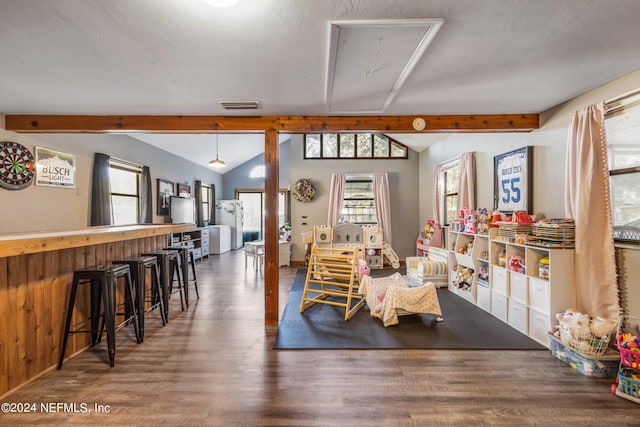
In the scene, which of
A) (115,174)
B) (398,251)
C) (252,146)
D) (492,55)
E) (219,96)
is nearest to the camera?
(492,55)

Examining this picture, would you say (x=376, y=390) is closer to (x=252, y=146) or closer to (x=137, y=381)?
(x=137, y=381)

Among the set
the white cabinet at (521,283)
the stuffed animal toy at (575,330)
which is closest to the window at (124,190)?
the white cabinet at (521,283)

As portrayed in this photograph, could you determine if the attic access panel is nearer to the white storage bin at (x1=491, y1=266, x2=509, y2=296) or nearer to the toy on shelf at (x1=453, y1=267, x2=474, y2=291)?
the white storage bin at (x1=491, y1=266, x2=509, y2=296)

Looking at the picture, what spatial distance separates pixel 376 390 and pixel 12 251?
8.01ft

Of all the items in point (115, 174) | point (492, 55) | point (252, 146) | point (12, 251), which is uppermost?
point (252, 146)

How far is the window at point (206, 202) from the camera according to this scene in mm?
8594

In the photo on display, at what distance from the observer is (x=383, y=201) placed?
6898 millimetres

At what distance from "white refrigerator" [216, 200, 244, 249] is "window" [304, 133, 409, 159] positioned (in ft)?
11.7

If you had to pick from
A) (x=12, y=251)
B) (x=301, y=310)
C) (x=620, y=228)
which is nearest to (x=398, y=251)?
(x=301, y=310)

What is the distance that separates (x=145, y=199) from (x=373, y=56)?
16.8ft

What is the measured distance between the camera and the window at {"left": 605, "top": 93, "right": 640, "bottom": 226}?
7.66ft

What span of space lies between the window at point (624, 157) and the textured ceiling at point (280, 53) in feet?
0.93

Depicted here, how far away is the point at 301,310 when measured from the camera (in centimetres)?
365

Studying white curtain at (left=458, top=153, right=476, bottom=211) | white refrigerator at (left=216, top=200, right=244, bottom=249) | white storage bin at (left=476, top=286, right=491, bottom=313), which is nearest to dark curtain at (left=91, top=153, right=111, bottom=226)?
white refrigerator at (left=216, top=200, right=244, bottom=249)
